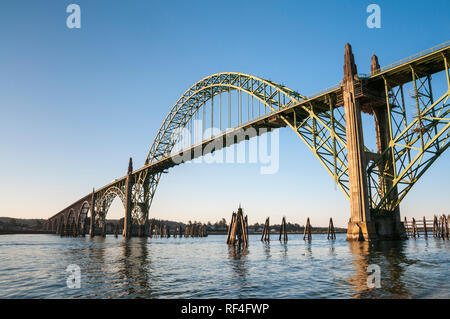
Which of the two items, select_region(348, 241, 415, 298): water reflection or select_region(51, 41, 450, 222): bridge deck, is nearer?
select_region(348, 241, 415, 298): water reflection

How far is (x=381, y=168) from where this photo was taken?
98.1 feet

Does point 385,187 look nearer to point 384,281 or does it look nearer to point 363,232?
point 363,232

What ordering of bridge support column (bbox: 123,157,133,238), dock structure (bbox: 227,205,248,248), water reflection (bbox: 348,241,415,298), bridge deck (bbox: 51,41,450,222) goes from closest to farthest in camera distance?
1. water reflection (bbox: 348,241,415,298)
2. bridge deck (bbox: 51,41,450,222)
3. dock structure (bbox: 227,205,248,248)
4. bridge support column (bbox: 123,157,133,238)

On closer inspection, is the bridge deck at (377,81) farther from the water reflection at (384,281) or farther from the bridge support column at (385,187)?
the water reflection at (384,281)

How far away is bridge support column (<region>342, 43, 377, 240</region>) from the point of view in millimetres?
26641

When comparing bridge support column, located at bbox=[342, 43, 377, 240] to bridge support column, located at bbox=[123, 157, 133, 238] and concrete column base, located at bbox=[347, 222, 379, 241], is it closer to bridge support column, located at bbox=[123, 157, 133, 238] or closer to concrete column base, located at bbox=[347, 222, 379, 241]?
concrete column base, located at bbox=[347, 222, 379, 241]

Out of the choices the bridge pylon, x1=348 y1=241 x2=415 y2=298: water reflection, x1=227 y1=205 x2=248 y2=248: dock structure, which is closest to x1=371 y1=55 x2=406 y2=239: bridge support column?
the bridge pylon

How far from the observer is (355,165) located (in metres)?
27.9

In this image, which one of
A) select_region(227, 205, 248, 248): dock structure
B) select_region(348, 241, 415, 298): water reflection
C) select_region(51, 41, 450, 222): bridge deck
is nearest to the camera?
select_region(348, 241, 415, 298): water reflection

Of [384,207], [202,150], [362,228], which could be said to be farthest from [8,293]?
[202,150]

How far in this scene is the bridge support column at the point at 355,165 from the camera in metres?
26.6

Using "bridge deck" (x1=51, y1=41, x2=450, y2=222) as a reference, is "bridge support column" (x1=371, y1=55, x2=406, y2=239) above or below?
below

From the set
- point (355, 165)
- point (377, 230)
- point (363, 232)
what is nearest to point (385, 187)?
point (377, 230)

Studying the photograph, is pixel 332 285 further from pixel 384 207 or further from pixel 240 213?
pixel 240 213
